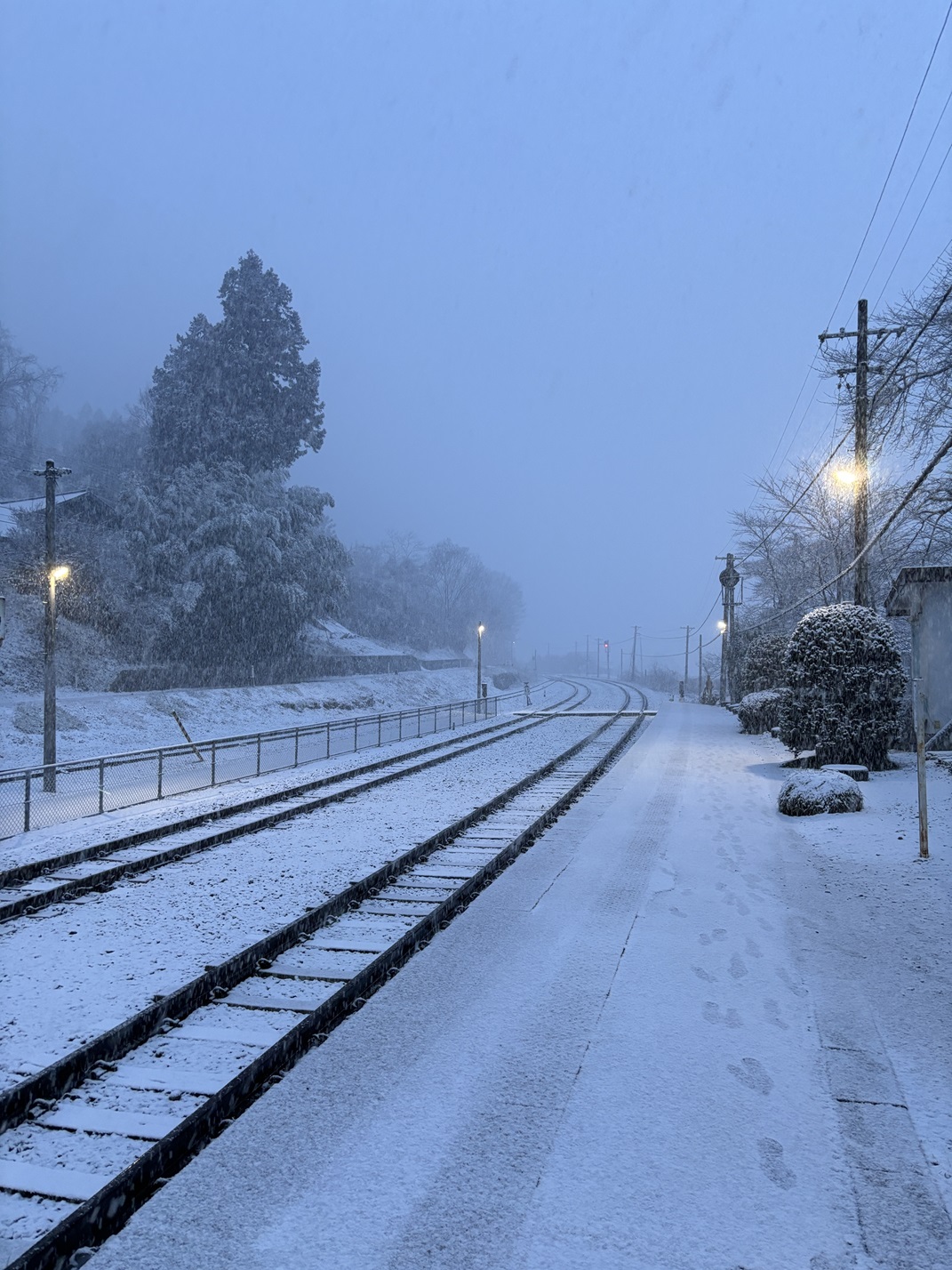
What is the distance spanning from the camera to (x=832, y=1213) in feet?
10.9

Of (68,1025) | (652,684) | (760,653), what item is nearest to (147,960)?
(68,1025)

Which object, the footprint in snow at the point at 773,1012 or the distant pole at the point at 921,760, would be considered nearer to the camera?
the footprint in snow at the point at 773,1012

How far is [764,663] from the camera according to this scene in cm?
2958

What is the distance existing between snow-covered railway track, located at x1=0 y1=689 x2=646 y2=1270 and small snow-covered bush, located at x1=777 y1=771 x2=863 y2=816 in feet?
19.9

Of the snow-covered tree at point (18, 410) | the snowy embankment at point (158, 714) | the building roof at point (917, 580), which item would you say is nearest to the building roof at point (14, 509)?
the snowy embankment at point (158, 714)

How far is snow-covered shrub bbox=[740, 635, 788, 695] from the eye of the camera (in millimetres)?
28766

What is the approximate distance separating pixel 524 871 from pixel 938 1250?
6.11 meters

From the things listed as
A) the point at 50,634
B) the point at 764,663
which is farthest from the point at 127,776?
the point at 764,663

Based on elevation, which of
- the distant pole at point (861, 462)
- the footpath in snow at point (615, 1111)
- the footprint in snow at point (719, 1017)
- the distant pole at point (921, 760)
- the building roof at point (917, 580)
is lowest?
the footpath in snow at point (615, 1111)

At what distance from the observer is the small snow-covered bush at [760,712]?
25.2 meters

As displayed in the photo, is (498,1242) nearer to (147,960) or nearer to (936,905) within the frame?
(147,960)

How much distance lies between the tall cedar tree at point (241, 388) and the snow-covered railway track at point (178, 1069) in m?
37.9

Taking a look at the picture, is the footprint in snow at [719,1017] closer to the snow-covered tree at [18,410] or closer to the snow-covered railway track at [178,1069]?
the snow-covered railway track at [178,1069]

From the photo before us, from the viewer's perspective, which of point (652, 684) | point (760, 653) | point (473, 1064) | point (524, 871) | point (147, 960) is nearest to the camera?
point (473, 1064)
